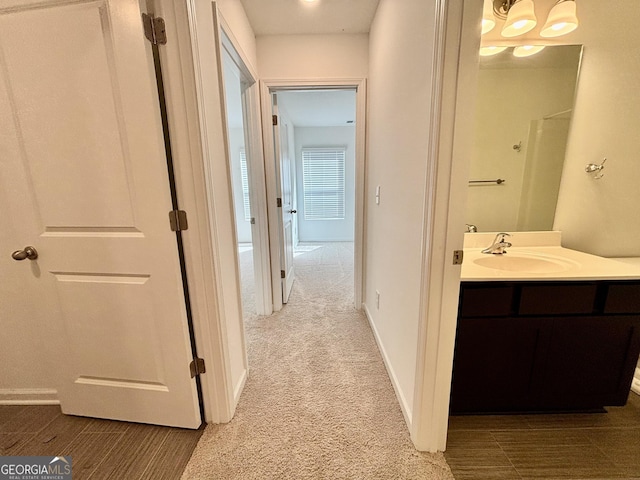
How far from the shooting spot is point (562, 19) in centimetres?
142

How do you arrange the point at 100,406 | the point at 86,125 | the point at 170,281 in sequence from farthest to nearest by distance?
1. the point at 100,406
2. the point at 170,281
3. the point at 86,125

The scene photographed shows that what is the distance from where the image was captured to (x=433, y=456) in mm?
1199

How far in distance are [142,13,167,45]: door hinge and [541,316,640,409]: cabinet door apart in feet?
7.10

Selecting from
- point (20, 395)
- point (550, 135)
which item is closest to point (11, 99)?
point (20, 395)

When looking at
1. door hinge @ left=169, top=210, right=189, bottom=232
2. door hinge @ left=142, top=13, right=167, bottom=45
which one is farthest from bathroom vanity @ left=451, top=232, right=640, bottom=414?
door hinge @ left=142, top=13, right=167, bottom=45

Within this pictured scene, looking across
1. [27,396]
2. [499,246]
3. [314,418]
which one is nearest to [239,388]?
[314,418]

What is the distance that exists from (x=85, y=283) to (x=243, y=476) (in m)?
1.15

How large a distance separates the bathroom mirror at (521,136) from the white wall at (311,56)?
1.08 meters

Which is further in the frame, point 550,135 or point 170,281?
point 550,135

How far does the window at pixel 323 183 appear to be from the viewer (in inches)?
222

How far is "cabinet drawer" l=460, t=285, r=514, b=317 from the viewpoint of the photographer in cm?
117

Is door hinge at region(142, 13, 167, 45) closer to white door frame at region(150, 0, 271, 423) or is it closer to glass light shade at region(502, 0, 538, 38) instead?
white door frame at region(150, 0, 271, 423)

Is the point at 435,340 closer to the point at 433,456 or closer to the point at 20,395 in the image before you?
the point at 433,456

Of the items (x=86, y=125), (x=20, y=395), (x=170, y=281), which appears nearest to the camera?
(x=86, y=125)
